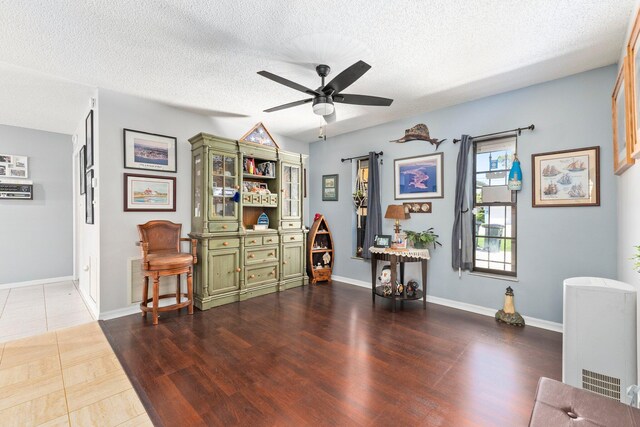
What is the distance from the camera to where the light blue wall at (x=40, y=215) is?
15.0 ft

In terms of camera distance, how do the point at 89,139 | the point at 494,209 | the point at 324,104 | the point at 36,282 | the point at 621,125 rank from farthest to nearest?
the point at 36,282 → the point at 89,139 → the point at 494,209 → the point at 324,104 → the point at 621,125

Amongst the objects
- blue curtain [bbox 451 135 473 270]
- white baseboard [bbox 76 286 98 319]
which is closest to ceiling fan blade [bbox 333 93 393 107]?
blue curtain [bbox 451 135 473 270]

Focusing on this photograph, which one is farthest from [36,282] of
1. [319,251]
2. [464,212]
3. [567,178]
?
[567,178]

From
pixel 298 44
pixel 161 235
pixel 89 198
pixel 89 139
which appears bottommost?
pixel 161 235

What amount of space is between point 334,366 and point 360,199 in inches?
119

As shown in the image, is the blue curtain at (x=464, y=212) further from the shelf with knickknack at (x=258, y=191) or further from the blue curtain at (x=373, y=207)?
the shelf with knickknack at (x=258, y=191)

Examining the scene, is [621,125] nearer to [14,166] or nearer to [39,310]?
[39,310]

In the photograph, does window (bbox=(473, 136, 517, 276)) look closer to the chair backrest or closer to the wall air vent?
the wall air vent

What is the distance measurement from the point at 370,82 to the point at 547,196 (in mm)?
2327

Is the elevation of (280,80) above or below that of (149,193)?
Answer: above

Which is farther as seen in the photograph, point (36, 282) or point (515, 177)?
point (36, 282)

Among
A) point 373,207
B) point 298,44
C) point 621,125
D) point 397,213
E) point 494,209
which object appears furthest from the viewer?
point 373,207

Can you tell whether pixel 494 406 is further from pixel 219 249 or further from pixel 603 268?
pixel 219 249

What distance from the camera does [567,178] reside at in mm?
2953
